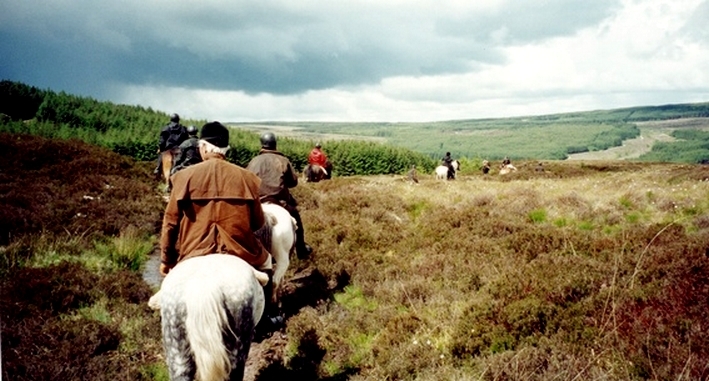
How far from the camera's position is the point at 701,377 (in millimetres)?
3750

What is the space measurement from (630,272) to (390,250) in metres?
4.51

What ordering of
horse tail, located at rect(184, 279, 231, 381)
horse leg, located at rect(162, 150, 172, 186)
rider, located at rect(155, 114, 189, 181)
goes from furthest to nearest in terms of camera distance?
1. horse leg, located at rect(162, 150, 172, 186)
2. rider, located at rect(155, 114, 189, 181)
3. horse tail, located at rect(184, 279, 231, 381)

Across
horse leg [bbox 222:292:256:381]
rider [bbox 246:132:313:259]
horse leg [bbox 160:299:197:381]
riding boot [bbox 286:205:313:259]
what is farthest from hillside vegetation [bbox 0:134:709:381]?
rider [bbox 246:132:313:259]

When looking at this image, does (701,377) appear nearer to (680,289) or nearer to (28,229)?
(680,289)

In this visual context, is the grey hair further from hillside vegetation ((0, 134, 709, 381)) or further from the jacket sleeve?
hillside vegetation ((0, 134, 709, 381))

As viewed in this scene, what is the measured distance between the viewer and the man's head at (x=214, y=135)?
15.3 feet

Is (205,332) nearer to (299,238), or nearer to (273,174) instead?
(273,174)

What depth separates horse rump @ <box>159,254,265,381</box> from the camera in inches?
142

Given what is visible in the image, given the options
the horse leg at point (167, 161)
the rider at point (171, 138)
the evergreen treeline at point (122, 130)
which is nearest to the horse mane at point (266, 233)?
the rider at point (171, 138)

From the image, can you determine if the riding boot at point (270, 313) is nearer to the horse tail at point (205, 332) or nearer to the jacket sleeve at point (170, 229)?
the jacket sleeve at point (170, 229)

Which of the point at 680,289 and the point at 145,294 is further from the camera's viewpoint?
the point at 145,294

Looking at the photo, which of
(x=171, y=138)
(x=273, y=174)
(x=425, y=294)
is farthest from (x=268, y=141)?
(x=171, y=138)

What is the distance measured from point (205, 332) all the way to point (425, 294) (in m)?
4.04

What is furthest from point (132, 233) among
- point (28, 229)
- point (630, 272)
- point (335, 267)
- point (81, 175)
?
point (630, 272)
